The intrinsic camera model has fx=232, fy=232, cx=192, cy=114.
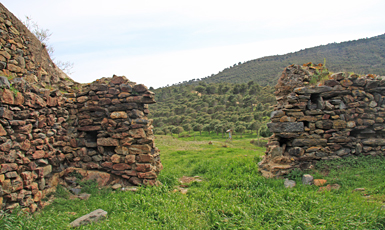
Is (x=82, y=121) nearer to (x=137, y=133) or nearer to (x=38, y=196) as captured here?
(x=137, y=133)

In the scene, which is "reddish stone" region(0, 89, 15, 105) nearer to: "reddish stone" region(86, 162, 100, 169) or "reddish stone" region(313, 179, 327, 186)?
"reddish stone" region(86, 162, 100, 169)

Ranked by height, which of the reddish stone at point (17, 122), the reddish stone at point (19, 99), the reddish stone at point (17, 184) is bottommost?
the reddish stone at point (17, 184)

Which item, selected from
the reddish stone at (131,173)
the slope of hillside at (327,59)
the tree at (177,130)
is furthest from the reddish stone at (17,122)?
the slope of hillside at (327,59)

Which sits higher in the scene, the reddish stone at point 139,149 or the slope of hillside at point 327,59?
the slope of hillside at point 327,59

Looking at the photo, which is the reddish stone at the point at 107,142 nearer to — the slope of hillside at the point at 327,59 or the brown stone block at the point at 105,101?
the brown stone block at the point at 105,101

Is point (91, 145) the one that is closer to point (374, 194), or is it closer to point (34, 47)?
point (34, 47)

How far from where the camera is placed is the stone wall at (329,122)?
7387mm

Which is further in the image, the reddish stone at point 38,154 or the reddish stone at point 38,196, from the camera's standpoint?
the reddish stone at point 38,154

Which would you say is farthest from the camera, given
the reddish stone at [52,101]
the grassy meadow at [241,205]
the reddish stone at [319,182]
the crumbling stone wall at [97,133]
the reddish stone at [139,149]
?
the reddish stone at [139,149]

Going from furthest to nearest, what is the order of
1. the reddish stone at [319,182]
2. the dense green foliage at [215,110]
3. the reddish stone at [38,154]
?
the dense green foliage at [215,110], the reddish stone at [319,182], the reddish stone at [38,154]

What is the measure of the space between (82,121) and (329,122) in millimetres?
7781

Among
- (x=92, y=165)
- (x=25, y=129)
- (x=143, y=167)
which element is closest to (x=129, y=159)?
(x=143, y=167)

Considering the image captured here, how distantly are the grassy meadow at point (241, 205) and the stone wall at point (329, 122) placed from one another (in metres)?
0.43

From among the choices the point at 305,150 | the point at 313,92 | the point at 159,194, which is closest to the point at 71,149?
the point at 159,194
